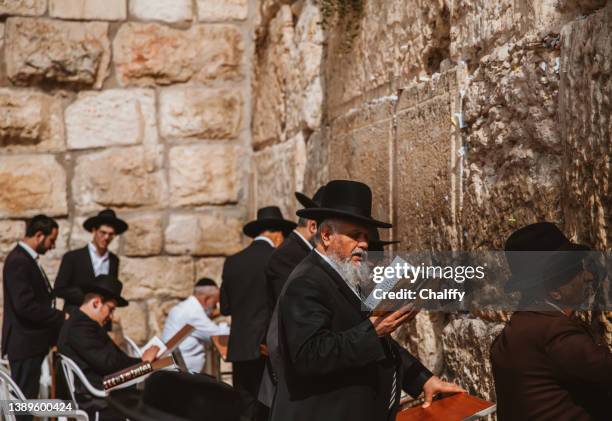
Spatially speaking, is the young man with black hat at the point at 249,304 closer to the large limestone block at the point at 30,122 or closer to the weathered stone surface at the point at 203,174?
the weathered stone surface at the point at 203,174

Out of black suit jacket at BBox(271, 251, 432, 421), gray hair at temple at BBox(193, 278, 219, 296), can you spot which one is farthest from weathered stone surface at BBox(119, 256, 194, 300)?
black suit jacket at BBox(271, 251, 432, 421)

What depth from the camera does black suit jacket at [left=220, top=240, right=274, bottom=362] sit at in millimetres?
5367

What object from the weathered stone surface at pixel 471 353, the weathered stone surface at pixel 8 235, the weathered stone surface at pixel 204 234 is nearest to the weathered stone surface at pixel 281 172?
the weathered stone surface at pixel 204 234

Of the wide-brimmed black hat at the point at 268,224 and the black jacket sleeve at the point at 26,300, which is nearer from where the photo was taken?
the wide-brimmed black hat at the point at 268,224

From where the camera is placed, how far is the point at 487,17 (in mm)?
3883

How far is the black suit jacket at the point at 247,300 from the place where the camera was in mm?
5367

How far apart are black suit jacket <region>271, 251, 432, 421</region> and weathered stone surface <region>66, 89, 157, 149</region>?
5.38 meters

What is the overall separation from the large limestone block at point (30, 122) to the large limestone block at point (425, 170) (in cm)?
417

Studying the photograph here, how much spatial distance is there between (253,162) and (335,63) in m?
2.34

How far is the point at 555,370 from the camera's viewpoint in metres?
2.66

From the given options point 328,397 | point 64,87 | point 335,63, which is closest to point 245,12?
point 64,87

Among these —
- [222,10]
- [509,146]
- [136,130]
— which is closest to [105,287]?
[509,146]

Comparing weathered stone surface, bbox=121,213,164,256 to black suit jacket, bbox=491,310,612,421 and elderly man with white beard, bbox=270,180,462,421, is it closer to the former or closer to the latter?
elderly man with white beard, bbox=270,180,462,421

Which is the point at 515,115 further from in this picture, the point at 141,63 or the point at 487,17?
the point at 141,63
